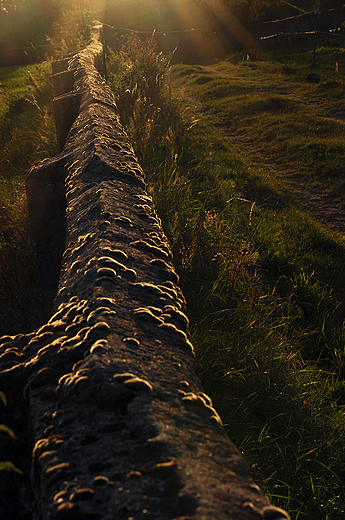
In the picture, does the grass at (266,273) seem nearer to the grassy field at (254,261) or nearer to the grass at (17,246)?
the grassy field at (254,261)

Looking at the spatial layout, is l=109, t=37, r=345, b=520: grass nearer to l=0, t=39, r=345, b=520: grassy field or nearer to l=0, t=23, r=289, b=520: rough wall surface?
l=0, t=39, r=345, b=520: grassy field

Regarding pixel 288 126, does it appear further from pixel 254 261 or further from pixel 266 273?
pixel 254 261

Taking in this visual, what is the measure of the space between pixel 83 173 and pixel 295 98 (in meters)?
13.0

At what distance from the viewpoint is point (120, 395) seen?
3.09ft

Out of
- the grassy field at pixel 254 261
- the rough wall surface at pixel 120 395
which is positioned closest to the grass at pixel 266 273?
the grassy field at pixel 254 261

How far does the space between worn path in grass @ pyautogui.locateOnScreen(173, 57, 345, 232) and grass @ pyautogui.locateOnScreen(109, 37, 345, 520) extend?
5 centimetres

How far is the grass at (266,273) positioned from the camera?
207 centimetres

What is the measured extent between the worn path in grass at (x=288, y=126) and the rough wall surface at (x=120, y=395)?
5.49 meters

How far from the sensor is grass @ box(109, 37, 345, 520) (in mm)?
2074

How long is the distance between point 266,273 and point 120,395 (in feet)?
11.9

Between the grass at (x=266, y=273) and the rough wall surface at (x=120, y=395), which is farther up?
the rough wall surface at (x=120, y=395)

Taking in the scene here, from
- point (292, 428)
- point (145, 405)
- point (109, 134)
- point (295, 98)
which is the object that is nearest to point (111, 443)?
point (145, 405)

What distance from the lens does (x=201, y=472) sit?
0.78 meters

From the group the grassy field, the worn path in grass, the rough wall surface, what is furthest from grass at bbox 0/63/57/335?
the worn path in grass
